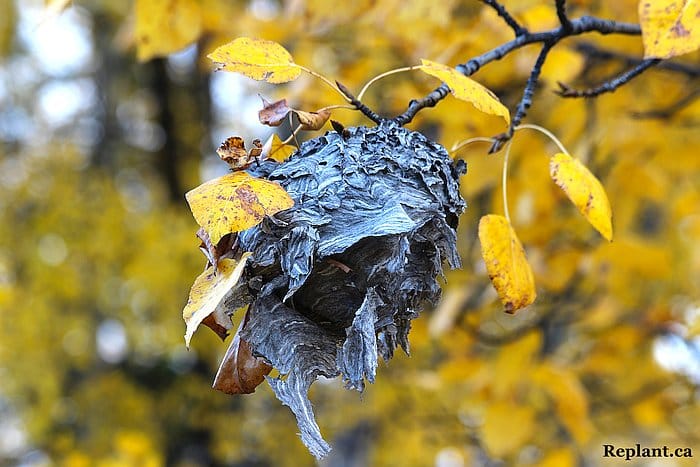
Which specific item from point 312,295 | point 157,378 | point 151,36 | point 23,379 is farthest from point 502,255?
point 157,378

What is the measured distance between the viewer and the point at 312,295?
36.7 inches

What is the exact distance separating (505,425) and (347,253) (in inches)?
72.7

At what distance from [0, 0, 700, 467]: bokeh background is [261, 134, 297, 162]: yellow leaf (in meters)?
0.63

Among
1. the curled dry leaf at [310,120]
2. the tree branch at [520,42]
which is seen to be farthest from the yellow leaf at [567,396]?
the curled dry leaf at [310,120]

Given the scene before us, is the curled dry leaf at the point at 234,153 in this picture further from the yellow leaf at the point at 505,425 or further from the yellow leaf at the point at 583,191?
the yellow leaf at the point at 505,425

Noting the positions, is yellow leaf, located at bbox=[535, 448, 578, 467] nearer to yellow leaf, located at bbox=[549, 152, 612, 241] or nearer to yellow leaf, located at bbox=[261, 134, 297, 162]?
yellow leaf, located at bbox=[549, 152, 612, 241]

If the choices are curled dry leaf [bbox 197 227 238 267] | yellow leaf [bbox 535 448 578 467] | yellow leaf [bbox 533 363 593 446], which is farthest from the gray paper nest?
yellow leaf [bbox 535 448 578 467]

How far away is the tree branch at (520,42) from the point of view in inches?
39.6

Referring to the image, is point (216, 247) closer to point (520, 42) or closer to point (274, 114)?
point (274, 114)

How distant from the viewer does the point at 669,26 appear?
1.09 metres

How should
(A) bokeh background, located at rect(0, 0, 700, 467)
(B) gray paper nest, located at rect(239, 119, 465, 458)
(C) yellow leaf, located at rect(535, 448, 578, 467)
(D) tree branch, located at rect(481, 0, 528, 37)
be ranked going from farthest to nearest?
(C) yellow leaf, located at rect(535, 448, 578, 467) < (A) bokeh background, located at rect(0, 0, 700, 467) < (D) tree branch, located at rect(481, 0, 528, 37) < (B) gray paper nest, located at rect(239, 119, 465, 458)

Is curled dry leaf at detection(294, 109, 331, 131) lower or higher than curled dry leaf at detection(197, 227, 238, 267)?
higher

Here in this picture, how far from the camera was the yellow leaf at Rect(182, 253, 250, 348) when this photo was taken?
2.56 feet

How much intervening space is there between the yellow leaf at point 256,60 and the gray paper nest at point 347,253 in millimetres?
96
